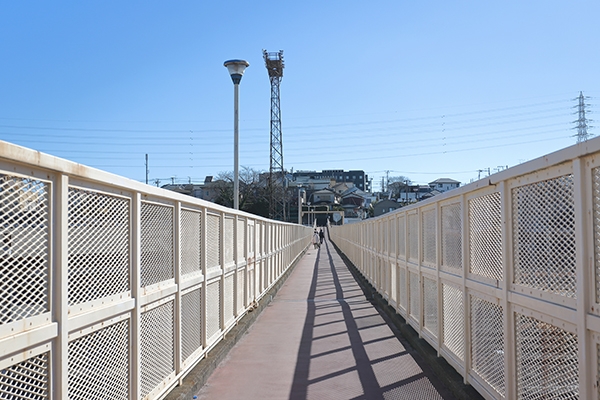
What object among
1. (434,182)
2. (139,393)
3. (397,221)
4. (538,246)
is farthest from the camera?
(434,182)

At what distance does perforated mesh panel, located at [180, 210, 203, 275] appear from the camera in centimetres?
573

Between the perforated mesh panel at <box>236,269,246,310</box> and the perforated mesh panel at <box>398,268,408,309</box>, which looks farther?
the perforated mesh panel at <box>398,268,408,309</box>

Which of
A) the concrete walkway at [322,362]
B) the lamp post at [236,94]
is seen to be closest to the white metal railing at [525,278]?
the concrete walkway at [322,362]

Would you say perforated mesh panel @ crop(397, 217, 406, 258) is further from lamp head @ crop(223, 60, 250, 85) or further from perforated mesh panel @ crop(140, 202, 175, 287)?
lamp head @ crop(223, 60, 250, 85)

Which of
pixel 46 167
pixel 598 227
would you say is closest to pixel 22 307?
pixel 46 167

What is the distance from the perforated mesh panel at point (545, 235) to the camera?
3295mm

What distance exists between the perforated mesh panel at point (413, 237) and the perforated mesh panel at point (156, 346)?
4.20 meters

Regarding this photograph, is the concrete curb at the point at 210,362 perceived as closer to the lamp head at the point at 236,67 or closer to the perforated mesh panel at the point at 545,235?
the perforated mesh panel at the point at 545,235

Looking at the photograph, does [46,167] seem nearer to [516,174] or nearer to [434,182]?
[516,174]

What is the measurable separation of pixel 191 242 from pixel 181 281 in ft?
1.94

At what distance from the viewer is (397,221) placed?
10.1 m

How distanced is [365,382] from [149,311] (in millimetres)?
2816

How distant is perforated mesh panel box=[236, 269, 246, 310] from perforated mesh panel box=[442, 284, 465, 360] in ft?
12.6

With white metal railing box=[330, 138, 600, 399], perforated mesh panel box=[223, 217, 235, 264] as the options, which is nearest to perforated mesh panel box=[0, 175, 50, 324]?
white metal railing box=[330, 138, 600, 399]
